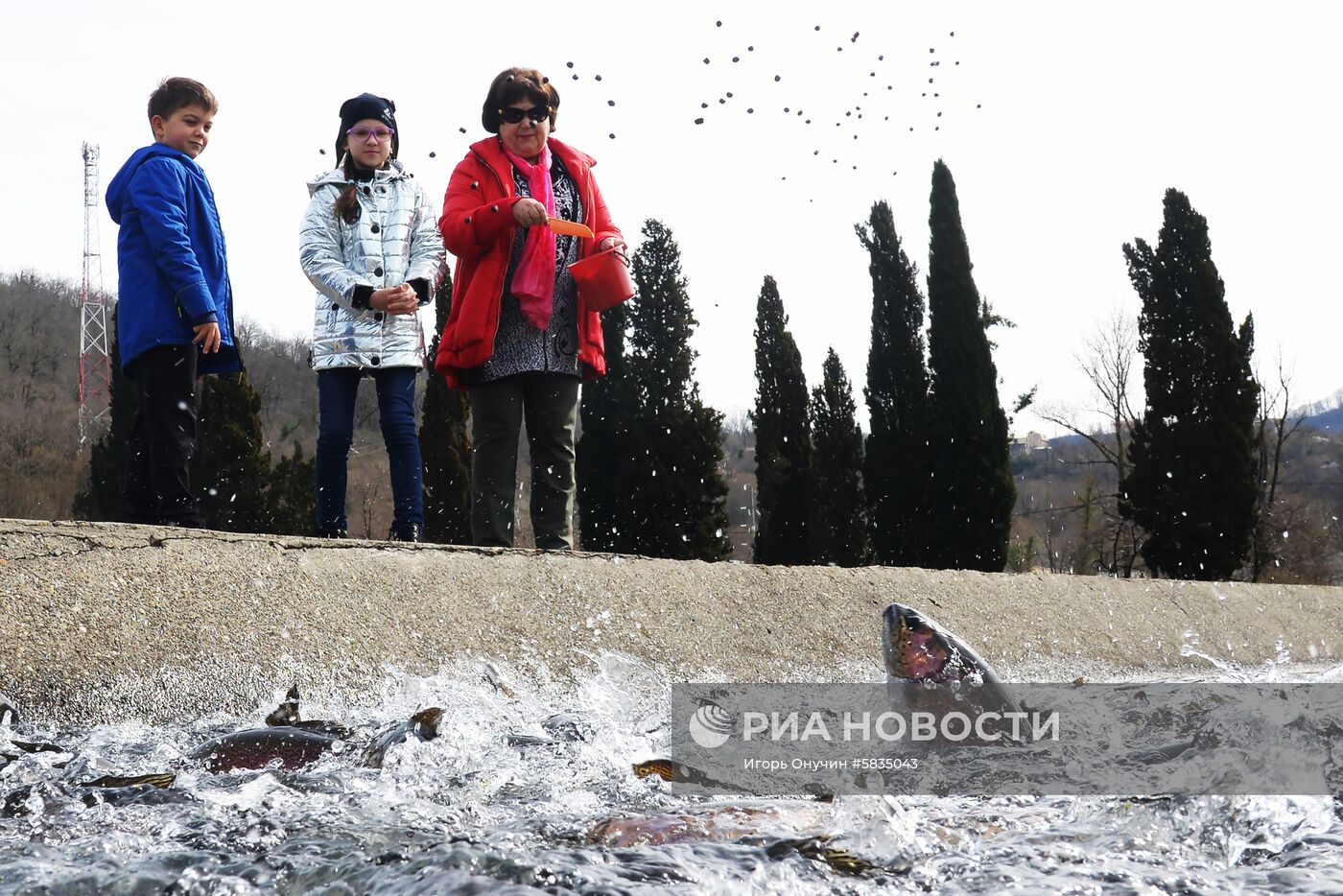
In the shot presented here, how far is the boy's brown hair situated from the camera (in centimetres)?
298

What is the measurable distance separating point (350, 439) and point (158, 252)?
75 centimetres

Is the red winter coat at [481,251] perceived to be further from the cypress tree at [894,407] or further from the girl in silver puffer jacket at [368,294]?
the cypress tree at [894,407]

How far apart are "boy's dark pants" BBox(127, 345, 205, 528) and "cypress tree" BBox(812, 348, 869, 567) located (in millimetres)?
12915

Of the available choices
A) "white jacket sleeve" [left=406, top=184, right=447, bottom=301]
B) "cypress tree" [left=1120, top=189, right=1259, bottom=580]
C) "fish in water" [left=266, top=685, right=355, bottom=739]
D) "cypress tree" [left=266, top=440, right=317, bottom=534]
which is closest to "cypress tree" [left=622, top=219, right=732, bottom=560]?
"cypress tree" [left=266, top=440, right=317, bottom=534]

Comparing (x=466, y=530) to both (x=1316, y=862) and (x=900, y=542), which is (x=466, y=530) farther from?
(x=1316, y=862)

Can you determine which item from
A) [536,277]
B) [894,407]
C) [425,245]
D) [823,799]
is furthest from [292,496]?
[823,799]

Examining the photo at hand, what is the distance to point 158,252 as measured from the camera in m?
2.82

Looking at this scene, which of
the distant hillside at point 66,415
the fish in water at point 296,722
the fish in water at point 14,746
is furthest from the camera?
Answer: the distant hillside at point 66,415

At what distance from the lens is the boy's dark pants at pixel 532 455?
10.1ft

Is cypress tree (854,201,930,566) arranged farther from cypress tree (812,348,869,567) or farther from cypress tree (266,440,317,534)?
cypress tree (266,440,317,534)

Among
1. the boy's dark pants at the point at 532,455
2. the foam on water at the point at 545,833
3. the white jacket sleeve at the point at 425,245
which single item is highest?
the white jacket sleeve at the point at 425,245

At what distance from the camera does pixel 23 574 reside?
5.95ft

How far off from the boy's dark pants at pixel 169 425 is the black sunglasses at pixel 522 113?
46.2 inches

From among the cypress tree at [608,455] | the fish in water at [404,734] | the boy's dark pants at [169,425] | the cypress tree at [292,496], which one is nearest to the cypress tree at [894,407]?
the cypress tree at [608,455]
